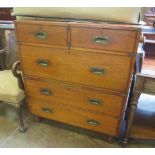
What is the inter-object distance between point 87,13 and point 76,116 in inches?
34.8

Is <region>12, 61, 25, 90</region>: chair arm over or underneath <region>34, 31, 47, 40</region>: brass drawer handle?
underneath

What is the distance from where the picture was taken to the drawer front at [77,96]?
57.9 inches

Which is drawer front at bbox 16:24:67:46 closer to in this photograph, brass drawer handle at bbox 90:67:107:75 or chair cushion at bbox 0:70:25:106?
brass drawer handle at bbox 90:67:107:75

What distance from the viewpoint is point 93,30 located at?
4.10 ft

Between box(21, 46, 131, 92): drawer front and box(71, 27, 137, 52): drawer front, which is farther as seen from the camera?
box(21, 46, 131, 92): drawer front

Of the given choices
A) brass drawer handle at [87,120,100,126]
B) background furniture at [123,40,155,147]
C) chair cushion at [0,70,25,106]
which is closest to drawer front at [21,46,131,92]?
background furniture at [123,40,155,147]

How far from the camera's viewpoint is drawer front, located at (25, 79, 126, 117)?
1.47 metres

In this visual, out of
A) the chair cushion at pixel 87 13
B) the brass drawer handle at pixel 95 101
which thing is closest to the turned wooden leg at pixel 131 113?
the brass drawer handle at pixel 95 101

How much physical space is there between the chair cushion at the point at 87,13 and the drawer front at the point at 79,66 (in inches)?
10.2

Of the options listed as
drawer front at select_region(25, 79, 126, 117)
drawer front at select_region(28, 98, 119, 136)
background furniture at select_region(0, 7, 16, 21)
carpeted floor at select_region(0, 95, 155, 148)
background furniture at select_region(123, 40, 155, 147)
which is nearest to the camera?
background furniture at select_region(123, 40, 155, 147)

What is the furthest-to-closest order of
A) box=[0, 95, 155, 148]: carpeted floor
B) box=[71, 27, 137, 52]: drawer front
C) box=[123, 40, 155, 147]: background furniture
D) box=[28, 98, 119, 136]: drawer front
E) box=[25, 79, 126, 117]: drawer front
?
box=[0, 95, 155, 148]: carpeted floor, box=[28, 98, 119, 136]: drawer front, box=[25, 79, 126, 117]: drawer front, box=[123, 40, 155, 147]: background furniture, box=[71, 27, 137, 52]: drawer front

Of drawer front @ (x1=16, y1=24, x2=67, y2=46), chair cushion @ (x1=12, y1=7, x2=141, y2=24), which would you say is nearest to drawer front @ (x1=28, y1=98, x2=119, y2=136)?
drawer front @ (x1=16, y1=24, x2=67, y2=46)

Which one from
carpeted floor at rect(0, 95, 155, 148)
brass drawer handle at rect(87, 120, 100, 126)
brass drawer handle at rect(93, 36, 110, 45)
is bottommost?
carpeted floor at rect(0, 95, 155, 148)
